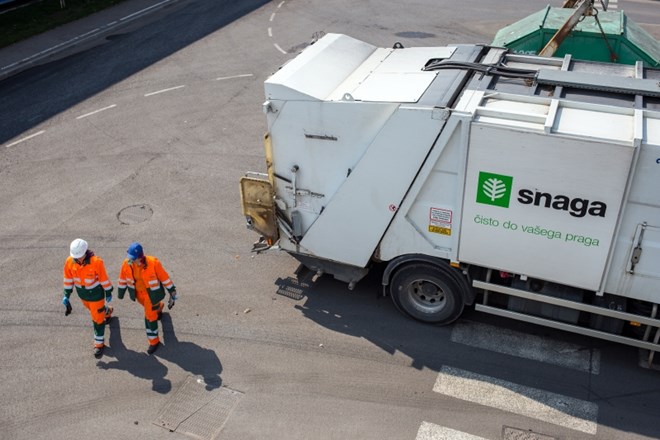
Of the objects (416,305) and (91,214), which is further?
(91,214)

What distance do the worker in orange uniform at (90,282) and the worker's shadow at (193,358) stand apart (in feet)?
2.53

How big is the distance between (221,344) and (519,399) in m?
3.59

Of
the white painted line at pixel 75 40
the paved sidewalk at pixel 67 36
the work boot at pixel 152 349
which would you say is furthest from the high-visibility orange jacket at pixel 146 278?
the white painted line at pixel 75 40

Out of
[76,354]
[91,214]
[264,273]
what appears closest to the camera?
[76,354]

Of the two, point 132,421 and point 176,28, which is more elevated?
point 176,28

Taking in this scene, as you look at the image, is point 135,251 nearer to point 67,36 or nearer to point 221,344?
point 221,344

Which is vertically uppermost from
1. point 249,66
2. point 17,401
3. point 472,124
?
point 472,124

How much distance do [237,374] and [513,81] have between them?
480 centimetres

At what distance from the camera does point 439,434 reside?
21.9ft

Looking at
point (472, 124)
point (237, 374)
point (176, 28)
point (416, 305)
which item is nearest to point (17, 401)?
point (237, 374)

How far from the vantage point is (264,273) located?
923 centimetres

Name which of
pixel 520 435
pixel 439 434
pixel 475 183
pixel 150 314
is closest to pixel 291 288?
pixel 150 314

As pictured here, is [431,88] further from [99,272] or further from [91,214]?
[91,214]

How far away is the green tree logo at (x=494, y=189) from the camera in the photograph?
6.81 metres
